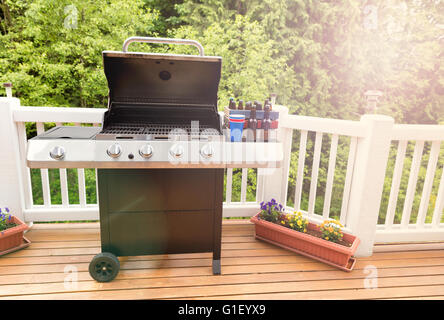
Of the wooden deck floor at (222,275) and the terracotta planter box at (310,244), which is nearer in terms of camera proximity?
the wooden deck floor at (222,275)

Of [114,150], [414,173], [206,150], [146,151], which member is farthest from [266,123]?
[414,173]

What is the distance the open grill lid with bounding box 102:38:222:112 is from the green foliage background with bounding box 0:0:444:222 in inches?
184

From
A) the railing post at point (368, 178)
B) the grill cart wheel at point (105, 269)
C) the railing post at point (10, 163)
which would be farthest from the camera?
the railing post at point (10, 163)

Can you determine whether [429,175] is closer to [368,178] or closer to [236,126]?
[368,178]

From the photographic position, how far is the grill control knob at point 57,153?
59.3 inches

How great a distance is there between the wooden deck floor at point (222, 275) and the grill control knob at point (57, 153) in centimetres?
89

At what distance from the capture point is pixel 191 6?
8.00 m

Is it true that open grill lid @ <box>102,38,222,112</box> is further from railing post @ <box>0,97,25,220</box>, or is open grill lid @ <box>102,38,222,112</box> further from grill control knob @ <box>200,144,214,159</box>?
railing post @ <box>0,97,25,220</box>

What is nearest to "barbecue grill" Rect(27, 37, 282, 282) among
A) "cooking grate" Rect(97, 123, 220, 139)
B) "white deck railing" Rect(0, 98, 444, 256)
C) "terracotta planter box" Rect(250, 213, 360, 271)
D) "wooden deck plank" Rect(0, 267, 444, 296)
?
"cooking grate" Rect(97, 123, 220, 139)

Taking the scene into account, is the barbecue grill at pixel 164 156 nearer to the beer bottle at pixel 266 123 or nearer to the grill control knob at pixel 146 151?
the grill control knob at pixel 146 151

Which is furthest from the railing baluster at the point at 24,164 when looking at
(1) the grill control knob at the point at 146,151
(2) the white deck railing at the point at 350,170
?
(1) the grill control knob at the point at 146,151

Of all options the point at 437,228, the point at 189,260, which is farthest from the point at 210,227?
the point at 437,228

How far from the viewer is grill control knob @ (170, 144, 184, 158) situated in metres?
1.57

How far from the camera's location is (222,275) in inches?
82.4
